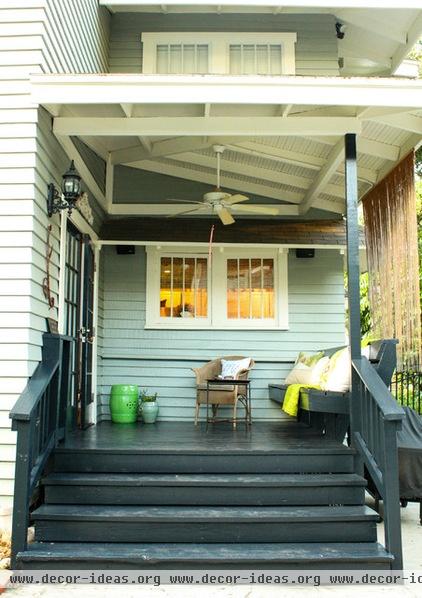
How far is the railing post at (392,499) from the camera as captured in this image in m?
3.38

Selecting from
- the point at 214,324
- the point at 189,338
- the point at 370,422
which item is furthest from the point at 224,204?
the point at 370,422

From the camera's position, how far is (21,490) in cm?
338

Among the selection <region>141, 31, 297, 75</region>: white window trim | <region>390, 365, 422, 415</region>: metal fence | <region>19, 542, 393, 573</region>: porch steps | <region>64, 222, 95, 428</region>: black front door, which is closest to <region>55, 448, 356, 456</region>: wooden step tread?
<region>19, 542, 393, 573</region>: porch steps

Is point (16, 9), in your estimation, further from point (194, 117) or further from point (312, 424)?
point (312, 424)

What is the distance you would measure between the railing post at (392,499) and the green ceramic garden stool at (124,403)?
3448mm

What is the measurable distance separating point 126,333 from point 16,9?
3610mm

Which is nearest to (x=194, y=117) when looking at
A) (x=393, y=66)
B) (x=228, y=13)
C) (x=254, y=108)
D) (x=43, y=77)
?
(x=254, y=108)

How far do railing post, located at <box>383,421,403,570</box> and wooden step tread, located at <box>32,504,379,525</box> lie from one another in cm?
19

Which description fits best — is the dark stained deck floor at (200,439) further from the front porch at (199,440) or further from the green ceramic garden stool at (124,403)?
the green ceramic garden stool at (124,403)

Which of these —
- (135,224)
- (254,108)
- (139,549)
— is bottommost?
(139,549)

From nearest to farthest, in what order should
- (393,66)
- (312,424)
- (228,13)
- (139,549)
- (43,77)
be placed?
(139,549), (43,77), (312,424), (228,13), (393,66)

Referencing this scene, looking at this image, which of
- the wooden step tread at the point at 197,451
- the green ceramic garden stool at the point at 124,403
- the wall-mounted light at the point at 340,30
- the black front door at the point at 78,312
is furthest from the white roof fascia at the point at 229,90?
the green ceramic garden stool at the point at 124,403

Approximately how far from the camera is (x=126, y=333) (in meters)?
6.77

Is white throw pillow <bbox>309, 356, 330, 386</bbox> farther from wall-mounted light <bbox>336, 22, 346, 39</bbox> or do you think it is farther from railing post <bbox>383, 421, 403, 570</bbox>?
wall-mounted light <bbox>336, 22, 346, 39</bbox>
